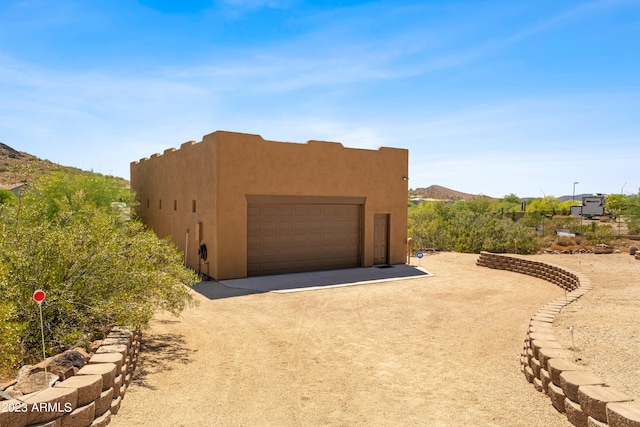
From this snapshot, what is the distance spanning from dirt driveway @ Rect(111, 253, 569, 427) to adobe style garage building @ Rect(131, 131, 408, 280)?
3.28 m

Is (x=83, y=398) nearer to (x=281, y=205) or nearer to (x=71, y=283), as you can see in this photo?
(x=71, y=283)

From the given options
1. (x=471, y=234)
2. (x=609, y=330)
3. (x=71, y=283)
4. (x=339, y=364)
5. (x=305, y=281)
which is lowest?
(x=339, y=364)

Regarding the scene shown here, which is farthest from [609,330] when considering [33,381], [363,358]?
[33,381]

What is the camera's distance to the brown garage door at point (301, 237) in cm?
1562

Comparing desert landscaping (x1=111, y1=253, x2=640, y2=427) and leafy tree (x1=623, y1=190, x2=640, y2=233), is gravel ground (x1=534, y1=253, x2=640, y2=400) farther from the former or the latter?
leafy tree (x1=623, y1=190, x2=640, y2=233)

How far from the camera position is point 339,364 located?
7.27m

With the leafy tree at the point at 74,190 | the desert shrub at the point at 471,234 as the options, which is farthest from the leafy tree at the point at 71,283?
the desert shrub at the point at 471,234

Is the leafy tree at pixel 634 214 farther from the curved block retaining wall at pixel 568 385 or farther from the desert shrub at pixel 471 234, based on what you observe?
the curved block retaining wall at pixel 568 385

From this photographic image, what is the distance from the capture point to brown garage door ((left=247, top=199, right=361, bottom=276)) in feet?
51.3

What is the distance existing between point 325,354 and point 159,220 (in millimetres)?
15516

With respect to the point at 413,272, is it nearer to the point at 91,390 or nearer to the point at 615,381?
the point at 615,381

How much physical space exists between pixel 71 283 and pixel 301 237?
33.6ft

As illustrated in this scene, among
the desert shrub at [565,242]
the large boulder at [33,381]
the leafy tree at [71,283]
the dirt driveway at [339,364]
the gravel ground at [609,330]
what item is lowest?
the dirt driveway at [339,364]

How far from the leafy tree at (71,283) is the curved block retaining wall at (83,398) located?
73cm
